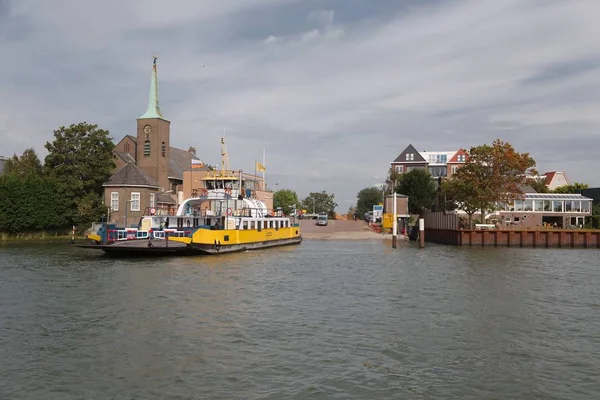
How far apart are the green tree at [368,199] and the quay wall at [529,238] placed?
365ft

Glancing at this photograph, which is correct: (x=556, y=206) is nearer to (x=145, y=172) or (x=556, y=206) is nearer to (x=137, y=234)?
(x=145, y=172)

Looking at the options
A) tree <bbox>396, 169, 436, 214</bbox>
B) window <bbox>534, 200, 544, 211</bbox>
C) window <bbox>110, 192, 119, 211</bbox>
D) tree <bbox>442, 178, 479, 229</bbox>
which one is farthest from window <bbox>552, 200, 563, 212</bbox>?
window <bbox>110, 192, 119, 211</bbox>

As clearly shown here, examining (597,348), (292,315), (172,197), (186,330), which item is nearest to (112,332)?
(186,330)

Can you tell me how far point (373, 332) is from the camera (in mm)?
17750

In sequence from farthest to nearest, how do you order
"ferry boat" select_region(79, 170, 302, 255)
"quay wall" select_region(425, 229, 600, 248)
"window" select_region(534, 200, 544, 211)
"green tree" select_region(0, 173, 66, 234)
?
"window" select_region(534, 200, 544, 211)
"green tree" select_region(0, 173, 66, 234)
"quay wall" select_region(425, 229, 600, 248)
"ferry boat" select_region(79, 170, 302, 255)

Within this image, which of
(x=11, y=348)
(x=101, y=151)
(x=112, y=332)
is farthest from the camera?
(x=101, y=151)

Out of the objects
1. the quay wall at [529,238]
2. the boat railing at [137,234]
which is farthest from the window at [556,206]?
the boat railing at [137,234]

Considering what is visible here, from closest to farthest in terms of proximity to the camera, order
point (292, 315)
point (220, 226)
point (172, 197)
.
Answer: point (292, 315)
point (220, 226)
point (172, 197)

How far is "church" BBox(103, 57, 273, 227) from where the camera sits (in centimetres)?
6904

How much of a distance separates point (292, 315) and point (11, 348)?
9450 millimetres

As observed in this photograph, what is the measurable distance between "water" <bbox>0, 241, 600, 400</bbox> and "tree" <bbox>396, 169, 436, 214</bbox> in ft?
242

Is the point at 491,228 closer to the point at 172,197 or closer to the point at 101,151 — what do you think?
the point at 172,197

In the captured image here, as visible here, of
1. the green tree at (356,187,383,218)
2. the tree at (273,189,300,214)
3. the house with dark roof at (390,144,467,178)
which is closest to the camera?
the house with dark roof at (390,144,467,178)

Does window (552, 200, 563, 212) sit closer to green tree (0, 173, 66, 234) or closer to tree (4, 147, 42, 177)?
green tree (0, 173, 66, 234)
